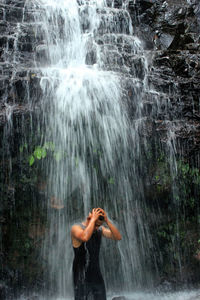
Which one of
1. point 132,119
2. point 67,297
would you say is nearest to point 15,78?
point 132,119

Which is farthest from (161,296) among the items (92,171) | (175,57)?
(175,57)

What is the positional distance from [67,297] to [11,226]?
1.75 metres

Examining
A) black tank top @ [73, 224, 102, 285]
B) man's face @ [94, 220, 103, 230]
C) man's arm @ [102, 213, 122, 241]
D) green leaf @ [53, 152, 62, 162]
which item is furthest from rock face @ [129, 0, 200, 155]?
black tank top @ [73, 224, 102, 285]

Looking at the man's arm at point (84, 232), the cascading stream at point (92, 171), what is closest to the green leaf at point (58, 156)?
the cascading stream at point (92, 171)

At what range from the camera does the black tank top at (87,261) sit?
12.8 ft

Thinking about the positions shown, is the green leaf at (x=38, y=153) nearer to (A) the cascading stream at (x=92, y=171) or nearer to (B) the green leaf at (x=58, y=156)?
(A) the cascading stream at (x=92, y=171)

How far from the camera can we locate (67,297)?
544 cm

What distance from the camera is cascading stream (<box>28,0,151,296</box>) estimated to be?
5441 millimetres

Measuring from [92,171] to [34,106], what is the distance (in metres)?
1.68

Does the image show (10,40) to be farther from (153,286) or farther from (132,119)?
(153,286)

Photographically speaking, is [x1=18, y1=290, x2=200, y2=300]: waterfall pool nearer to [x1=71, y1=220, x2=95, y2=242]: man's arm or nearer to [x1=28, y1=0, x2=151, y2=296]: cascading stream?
[x1=28, y1=0, x2=151, y2=296]: cascading stream

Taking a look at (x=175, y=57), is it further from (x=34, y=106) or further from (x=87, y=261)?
(x=87, y=261)

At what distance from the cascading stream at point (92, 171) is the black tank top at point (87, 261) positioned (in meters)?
1.68

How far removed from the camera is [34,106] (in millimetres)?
5328
